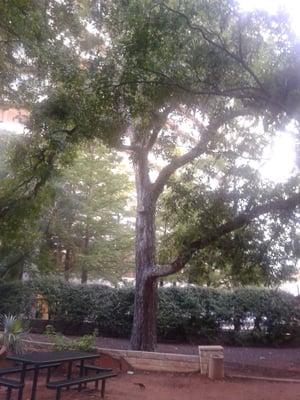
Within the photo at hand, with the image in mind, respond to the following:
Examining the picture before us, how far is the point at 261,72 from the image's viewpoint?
7.36 m

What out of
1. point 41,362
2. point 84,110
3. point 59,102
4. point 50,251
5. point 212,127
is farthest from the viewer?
point 50,251

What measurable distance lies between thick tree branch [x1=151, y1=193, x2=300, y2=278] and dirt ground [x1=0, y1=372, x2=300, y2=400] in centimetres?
276

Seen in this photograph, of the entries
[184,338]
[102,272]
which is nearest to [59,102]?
[184,338]

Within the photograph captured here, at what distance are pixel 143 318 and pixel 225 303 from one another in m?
5.86

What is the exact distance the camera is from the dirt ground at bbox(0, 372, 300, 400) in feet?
24.9

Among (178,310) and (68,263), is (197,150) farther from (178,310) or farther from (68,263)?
(68,263)

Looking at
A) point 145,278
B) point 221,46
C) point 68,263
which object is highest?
point 221,46

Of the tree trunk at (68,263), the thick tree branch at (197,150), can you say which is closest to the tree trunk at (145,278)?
the thick tree branch at (197,150)

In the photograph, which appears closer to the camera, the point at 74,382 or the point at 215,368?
the point at 74,382

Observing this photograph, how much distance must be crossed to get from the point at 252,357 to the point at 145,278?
4692 mm

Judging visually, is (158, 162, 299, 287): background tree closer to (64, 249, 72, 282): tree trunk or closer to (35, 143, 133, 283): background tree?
(35, 143, 133, 283): background tree

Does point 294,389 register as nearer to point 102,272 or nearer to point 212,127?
point 212,127

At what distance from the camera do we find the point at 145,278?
38.6ft

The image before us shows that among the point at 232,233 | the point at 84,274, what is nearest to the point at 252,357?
the point at 232,233
